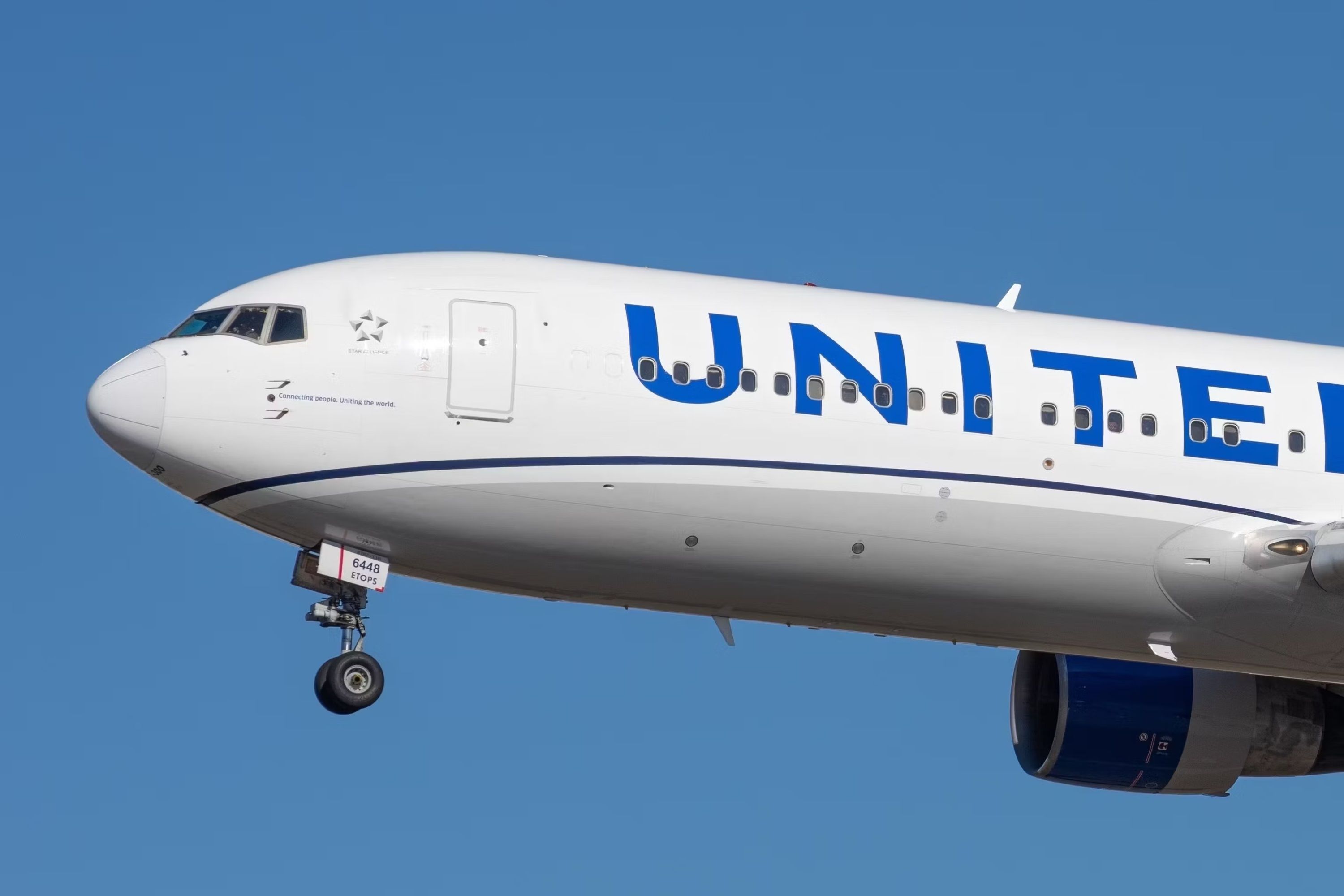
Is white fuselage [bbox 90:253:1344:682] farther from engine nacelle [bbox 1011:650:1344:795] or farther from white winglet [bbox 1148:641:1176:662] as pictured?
engine nacelle [bbox 1011:650:1344:795]

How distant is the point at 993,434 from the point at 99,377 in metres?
11.7

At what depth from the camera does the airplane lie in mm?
28359

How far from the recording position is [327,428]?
2811cm

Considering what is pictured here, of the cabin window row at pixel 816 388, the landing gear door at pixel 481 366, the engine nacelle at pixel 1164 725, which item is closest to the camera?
the landing gear door at pixel 481 366

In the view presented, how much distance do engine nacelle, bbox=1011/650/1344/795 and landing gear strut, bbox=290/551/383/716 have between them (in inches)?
476

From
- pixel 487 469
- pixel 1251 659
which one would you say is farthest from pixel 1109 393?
pixel 487 469

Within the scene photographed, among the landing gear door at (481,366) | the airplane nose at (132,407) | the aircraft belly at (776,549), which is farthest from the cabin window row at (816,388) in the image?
the airplane nose at (132,407)

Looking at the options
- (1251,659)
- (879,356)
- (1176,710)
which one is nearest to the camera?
(879,356)

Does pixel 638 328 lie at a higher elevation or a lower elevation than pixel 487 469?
higher

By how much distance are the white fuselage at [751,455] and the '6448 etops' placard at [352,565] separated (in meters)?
0.17

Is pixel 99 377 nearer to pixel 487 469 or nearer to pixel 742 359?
pixel 487 469

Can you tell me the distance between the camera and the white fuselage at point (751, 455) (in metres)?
28.3

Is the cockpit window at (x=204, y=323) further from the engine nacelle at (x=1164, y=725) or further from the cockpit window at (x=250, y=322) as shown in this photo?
the engine nacelle at (x=1164, y=725)

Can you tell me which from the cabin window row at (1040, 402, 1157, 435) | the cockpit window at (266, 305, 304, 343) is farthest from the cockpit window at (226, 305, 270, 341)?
the cabin window row at (1040, 402, 1157, 435)
